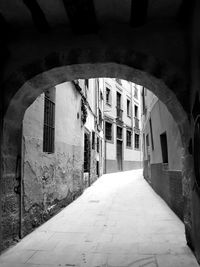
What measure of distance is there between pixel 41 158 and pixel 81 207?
7.33ft

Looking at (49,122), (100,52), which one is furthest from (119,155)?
(100,52)

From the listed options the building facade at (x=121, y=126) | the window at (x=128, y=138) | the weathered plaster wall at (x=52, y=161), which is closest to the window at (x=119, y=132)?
the building facade at (x=121, y=126)


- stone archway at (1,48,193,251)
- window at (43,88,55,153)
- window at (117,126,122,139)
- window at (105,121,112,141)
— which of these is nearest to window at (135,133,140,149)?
window at (117,126,122,139)

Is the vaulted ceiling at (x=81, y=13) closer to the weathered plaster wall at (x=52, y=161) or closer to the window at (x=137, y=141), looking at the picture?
the weathered plaster wall at (x=52, y=161)

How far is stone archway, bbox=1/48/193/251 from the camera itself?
3340mm

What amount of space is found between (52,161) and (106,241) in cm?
235

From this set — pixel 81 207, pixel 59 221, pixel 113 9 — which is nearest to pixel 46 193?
pixel 59 221

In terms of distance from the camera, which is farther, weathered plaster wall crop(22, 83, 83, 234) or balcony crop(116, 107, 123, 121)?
balcony crop(116, 107, 123, 121)

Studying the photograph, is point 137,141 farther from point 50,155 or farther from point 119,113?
point 50,155

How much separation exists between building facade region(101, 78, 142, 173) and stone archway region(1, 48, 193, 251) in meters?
14.6

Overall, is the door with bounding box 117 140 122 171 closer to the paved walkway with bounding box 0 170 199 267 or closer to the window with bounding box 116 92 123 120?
the window with bounding box 116 92 123 120

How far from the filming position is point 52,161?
18.5 feet

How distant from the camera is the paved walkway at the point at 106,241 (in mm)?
3043

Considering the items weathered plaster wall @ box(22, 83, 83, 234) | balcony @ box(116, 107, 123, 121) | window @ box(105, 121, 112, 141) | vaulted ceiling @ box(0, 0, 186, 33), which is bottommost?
weathered plaster wall @ box(22, 83, 83, 234)
